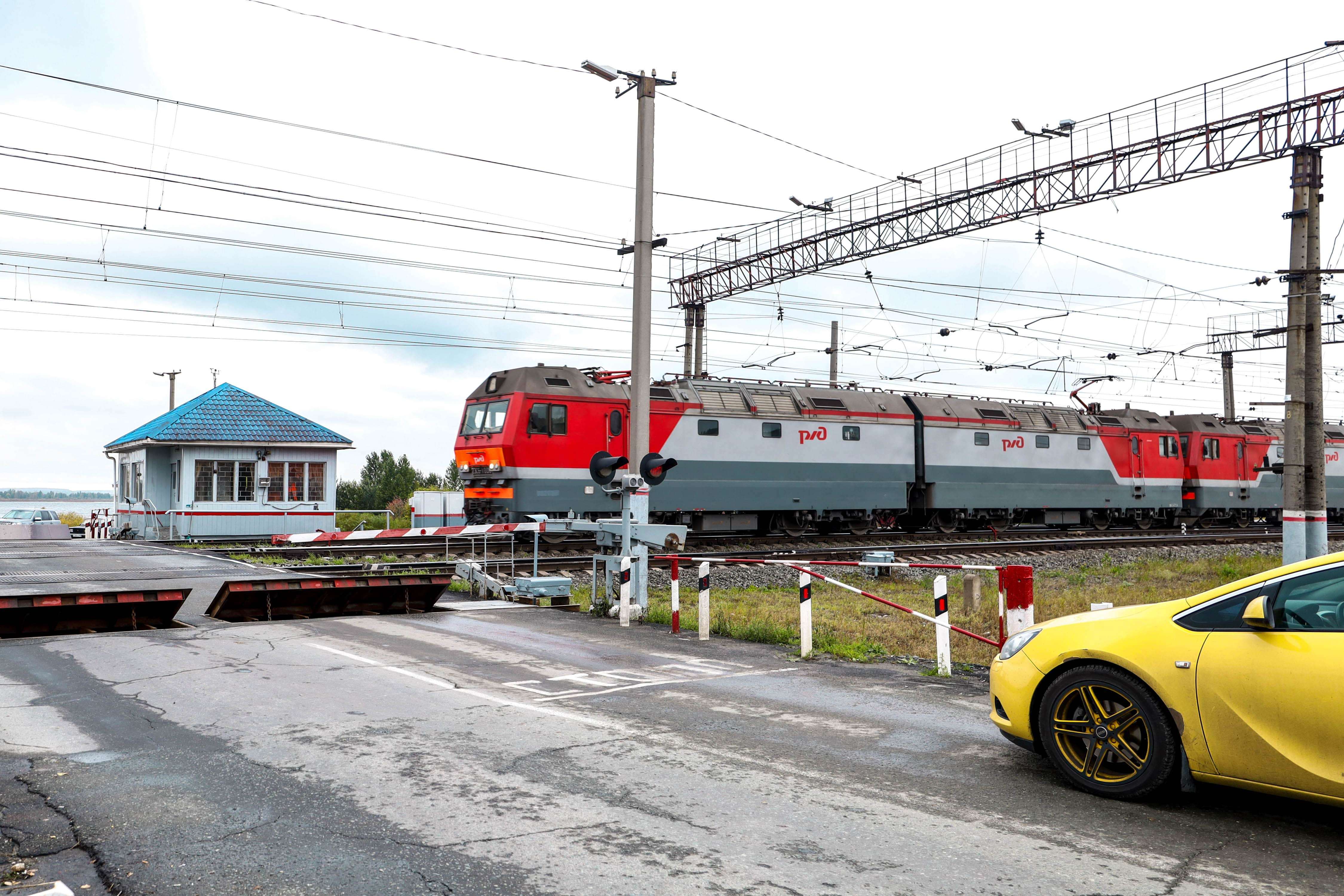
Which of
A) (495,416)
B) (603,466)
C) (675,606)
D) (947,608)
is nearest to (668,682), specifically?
(947,608)

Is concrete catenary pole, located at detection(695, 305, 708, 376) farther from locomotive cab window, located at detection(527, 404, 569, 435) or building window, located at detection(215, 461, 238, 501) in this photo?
building window, located at detection(215, 461, 238, 501)

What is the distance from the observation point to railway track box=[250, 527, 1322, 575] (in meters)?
18.7

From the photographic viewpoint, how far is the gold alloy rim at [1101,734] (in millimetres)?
5215

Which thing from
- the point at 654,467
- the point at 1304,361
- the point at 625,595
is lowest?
the point at 625,595

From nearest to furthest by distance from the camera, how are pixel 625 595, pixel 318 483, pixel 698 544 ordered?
pixel 625 595
pixel 698 544
pixel 318 483

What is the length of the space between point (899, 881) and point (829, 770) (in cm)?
167

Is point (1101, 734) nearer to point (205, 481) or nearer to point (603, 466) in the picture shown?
point (603, 466)

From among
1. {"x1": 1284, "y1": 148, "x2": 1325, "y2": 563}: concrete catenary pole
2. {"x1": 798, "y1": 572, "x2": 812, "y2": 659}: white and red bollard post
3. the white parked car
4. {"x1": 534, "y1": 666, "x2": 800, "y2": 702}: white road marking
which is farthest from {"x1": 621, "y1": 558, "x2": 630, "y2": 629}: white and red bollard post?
the white parked car

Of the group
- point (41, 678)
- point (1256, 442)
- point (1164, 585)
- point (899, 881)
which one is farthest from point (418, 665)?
point (1256, 442)

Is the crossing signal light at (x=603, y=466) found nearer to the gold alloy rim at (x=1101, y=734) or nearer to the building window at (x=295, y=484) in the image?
the gold alloy rim at (x=1101, y=734)

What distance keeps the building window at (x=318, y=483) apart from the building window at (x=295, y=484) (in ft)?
0.80

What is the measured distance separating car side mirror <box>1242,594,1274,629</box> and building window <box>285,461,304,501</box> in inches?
1122

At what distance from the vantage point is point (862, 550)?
78.5 ft

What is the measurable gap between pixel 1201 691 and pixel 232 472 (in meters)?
28.7
